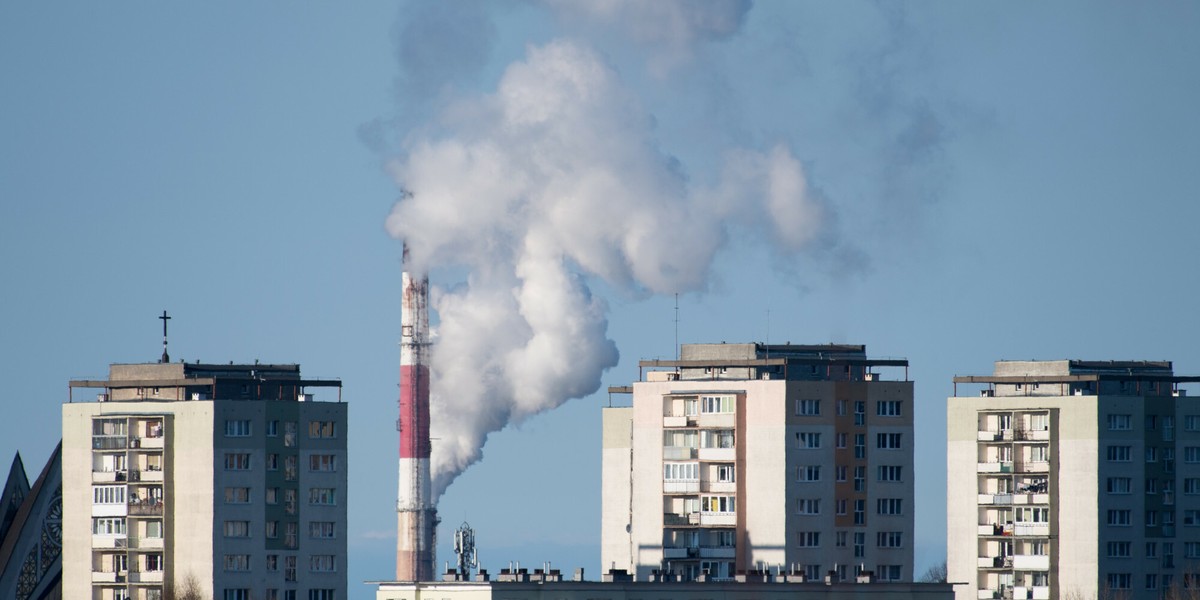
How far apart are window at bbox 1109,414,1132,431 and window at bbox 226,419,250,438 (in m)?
54.4

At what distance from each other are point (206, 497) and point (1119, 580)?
57.0m

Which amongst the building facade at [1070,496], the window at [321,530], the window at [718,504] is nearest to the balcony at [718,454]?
the window at [718,504]

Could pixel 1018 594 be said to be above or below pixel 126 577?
below

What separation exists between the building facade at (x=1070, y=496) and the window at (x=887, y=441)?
1364 centimetres

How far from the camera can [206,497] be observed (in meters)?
148

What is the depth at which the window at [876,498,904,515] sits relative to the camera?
149000 millimetres

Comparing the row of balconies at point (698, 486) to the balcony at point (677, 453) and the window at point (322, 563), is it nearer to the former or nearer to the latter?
the balcony at point (677, 453)

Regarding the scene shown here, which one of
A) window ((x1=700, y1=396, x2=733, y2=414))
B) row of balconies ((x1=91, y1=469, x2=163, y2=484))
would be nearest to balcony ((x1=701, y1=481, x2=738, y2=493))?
window ((x1=700, y1=396, x2=733, y2=414))

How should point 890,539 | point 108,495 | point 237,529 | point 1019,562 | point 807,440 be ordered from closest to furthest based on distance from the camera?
1. point 237,529
2. point 890,539
3. point 807,440
4. point 108,495
5. point 1019,562

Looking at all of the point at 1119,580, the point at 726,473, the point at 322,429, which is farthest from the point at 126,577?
the point at 1119,580

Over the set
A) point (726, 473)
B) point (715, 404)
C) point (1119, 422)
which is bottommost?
point (726, 473)

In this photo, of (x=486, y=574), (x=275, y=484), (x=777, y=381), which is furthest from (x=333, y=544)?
(x=777, y=381)

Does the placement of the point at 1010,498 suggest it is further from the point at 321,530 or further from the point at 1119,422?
the point at 321,530

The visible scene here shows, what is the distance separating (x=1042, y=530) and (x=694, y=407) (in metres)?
25.1
